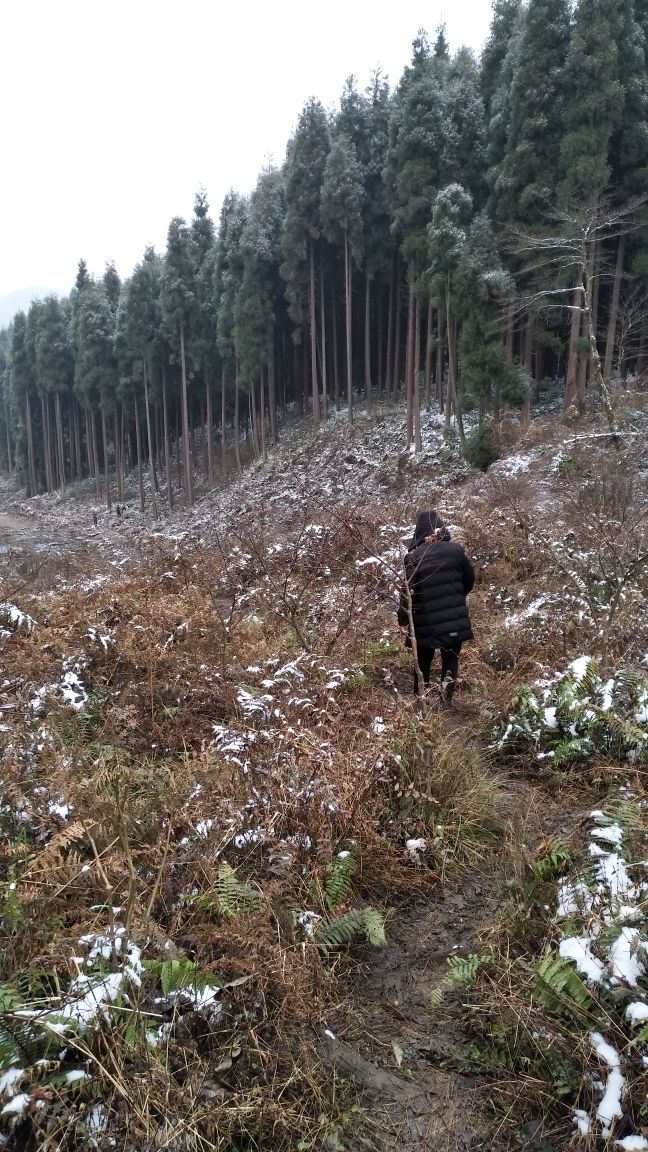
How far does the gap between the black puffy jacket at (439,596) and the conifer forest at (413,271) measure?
8702 millimetres

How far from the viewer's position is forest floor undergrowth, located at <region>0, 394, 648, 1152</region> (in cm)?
220

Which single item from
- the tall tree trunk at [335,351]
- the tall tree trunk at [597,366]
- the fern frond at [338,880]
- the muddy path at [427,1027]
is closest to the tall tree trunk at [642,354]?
the tall tree trunk at [597,366]

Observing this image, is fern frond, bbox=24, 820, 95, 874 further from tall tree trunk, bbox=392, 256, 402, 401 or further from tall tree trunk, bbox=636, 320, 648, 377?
tall tree trunk, bbox=392, 256, 402, 401

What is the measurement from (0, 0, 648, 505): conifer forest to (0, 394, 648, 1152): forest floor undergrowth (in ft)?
31.6

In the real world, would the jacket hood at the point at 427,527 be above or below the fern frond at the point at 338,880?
above

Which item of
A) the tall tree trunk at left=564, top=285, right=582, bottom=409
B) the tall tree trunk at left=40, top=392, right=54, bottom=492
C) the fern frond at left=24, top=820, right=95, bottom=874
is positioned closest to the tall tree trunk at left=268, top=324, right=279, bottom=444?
the tall tree trunk at left=564, top=285, right=582, bottom=409

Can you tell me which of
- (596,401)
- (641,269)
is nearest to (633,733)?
(596,401)

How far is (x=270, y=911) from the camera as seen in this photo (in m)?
2.89

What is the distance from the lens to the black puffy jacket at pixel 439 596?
17.5 feet

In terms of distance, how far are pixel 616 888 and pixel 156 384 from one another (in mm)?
41413

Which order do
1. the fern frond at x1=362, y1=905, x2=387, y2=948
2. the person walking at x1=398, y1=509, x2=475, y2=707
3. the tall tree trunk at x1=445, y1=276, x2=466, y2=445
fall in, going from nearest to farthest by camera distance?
the fern frond at x1=362, y1=905, x2=387, y2=948, the person walking at x1=398, y1=509, x2=475, y2=707, the tall tree trunk at x1=445, y1=276, x2=466, y2=445

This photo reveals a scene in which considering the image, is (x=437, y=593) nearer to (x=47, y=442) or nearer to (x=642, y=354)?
(x=642, y=354)

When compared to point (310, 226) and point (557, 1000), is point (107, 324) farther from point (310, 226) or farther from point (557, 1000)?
point (557, 1000)

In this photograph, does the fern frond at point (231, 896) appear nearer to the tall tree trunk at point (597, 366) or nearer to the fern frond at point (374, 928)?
the fern frond at point (374, 928)
